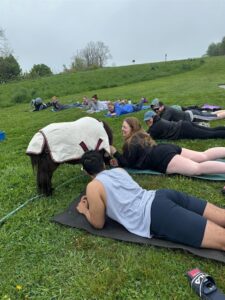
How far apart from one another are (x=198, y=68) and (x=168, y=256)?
32.8m

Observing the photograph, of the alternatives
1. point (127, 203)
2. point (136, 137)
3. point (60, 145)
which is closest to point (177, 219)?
point (127, 203)

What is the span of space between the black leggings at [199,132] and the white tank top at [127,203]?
3.99 m

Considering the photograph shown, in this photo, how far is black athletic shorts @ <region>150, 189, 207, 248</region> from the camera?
137 inches

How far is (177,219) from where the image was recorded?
354 cm

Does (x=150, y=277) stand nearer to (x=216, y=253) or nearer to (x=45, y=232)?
(x=216, y=253)

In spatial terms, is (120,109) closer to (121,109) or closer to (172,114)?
(121,109)

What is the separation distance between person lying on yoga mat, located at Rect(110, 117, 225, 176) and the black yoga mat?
1.39 meters

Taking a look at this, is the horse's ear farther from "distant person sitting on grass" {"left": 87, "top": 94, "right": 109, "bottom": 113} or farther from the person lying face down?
"distant person sitting on grass" {"left": 87, "top": 94, "right": 109, "bottom": 113}

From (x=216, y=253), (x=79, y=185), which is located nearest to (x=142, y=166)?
(x=79, y=185)

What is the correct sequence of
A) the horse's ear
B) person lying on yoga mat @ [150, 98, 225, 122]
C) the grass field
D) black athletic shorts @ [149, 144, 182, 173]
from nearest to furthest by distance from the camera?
the grass field → the horse's ear → black athletic shorts @ [149, 144, 182, 173] → person lying on yoga mat @ [150, 98, 225, 122]

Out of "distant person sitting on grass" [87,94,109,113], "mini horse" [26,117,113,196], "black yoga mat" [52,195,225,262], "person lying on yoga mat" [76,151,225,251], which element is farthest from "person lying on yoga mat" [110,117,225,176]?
"distant person sitting on grass" [87,94,109,113]

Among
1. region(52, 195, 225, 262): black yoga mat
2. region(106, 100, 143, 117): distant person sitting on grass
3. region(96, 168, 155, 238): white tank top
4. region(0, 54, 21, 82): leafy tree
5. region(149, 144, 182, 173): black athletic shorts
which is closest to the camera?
region(52, 195, 225, 262): black yoga mat

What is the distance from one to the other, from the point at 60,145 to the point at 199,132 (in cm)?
381

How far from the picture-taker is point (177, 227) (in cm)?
355
